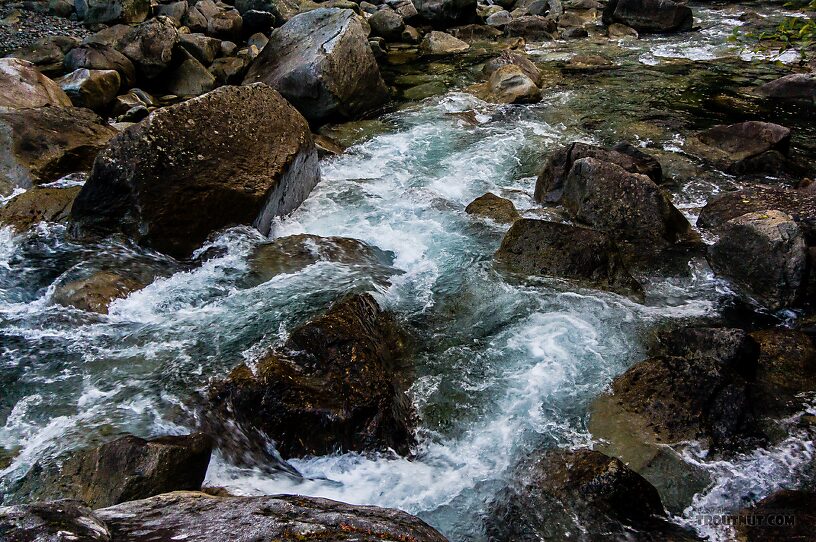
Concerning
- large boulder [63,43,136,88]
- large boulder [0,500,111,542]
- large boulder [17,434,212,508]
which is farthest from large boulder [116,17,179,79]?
large boulder [0,500,111,542]

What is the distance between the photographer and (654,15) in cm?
1906

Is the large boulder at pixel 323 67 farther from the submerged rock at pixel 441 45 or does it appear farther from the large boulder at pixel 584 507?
the large boulder at pixel 584 507

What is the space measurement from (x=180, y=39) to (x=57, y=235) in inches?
333

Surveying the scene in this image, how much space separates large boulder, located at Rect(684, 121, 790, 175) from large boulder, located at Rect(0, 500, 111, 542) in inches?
364

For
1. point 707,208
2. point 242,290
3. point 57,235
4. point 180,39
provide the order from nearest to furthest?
point 242,290 < point 57,235 < point 707,208 < point 180,39

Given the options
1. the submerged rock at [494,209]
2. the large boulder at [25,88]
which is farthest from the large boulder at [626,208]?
the large boulder at [25,88]

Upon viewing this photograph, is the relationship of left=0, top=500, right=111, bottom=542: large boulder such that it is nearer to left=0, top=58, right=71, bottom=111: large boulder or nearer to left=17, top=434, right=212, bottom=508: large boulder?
left=17, top=434, right=212, bottom=508: large boulder

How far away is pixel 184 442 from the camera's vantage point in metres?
4.18

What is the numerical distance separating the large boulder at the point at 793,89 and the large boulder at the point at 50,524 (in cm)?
1371

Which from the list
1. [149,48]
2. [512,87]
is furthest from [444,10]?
[149,48]

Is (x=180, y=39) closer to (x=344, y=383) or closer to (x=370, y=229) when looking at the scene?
(x=370, y=229)

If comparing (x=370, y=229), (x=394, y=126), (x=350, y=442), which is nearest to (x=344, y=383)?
(x=350, y=442)

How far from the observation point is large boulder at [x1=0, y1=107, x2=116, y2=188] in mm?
7684

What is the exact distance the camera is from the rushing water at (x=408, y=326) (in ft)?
14.2
